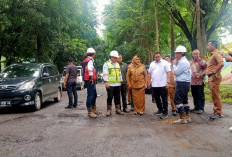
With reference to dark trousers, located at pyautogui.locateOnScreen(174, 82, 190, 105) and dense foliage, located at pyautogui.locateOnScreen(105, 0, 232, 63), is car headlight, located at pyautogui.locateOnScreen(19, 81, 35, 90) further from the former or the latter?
dense foliage, located at pyautogui.locateOnScreen(105, 0, 232, 63)

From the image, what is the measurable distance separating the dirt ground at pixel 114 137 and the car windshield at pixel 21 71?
7.78 ft

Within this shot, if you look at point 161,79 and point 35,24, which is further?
point 35,24

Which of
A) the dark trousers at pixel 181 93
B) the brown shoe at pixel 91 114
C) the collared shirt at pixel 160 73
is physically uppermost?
the collared shirt at pixel 160 73

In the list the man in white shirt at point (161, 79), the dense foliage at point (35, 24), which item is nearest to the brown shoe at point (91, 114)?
the man in white shirt at point (161, 79)

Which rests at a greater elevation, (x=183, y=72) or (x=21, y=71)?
(x=21, y=71)

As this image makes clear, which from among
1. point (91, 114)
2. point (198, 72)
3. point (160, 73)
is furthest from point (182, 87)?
point (91, 114)

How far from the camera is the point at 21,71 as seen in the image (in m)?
9.43

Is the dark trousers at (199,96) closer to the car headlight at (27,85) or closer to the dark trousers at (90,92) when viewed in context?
the dark trousers at (90,92)

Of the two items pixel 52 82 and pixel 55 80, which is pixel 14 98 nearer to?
pixel 52 82

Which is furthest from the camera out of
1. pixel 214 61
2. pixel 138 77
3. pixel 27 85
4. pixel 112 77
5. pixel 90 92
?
pixel 27 85

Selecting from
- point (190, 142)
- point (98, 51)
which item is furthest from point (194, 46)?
point (98, 51)

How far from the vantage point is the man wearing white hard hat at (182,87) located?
249 inches

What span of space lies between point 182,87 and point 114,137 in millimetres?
2427

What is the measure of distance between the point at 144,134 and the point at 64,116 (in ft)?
10.6
